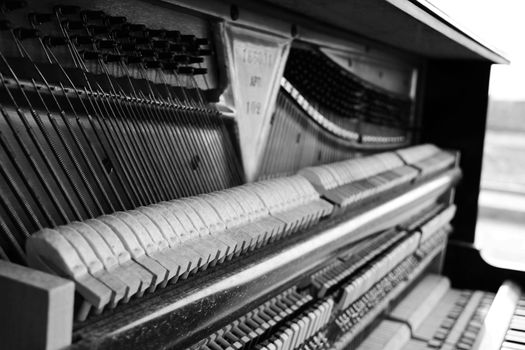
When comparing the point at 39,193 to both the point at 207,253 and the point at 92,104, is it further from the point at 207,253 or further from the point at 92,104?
the point at 207,253

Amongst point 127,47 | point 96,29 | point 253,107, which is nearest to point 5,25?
point 96,29

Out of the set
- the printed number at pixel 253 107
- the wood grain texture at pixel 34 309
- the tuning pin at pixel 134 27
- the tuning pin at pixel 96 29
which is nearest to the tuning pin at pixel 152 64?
the tuning pin at pixel 134 27

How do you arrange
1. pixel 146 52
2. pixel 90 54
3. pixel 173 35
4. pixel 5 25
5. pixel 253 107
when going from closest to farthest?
pixel 5 25 → pixel 90 54 → pixel 146 52 → pixel 173 35 → pixel 253 107

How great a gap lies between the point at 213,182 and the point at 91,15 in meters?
0.85

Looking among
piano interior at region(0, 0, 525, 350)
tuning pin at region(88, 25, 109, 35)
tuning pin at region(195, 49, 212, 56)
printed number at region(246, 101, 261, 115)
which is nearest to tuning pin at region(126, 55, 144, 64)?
piano interior at region(0, 0, 525, 350)

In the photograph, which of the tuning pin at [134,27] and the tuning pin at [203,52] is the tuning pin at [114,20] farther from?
the tuning pin at [203,52]

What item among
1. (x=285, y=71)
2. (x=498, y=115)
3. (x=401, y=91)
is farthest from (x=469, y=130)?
(x=498, y=115)

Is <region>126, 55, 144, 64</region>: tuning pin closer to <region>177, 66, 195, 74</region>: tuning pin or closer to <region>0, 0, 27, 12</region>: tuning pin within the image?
<region>177, 66, 195, 74</region>: tuning pin

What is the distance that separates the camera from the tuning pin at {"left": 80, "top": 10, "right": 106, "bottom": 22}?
176cm

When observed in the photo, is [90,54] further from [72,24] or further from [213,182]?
[213,182]

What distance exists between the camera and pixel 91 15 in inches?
69.5

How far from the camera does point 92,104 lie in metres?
1.78

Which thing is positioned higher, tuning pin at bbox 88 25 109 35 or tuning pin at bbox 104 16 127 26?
tuning pin at bbox 104 16 127 26

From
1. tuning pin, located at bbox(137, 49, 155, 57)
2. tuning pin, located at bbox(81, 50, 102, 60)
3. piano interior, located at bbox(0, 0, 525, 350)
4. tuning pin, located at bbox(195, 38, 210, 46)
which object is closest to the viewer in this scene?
piano interior, located at bbox(0, 0, 525, 350)
